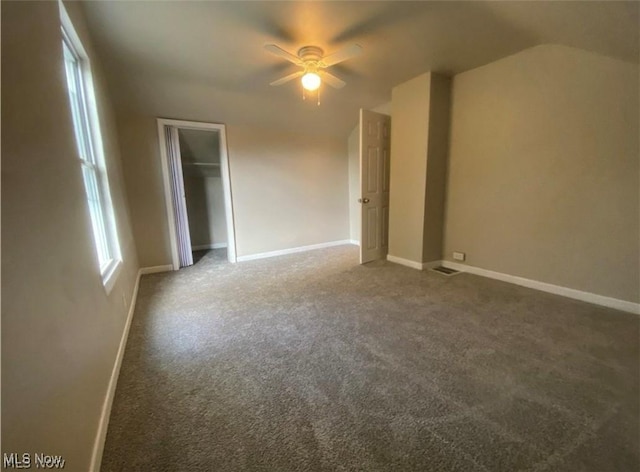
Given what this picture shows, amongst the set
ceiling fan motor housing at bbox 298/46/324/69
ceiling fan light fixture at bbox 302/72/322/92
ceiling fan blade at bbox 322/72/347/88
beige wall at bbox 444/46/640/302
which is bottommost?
beige wall at bbox 444/46/640/302

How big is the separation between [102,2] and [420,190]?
3362 mm

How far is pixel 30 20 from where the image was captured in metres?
1.03

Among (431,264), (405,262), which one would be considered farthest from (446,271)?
(405,262)

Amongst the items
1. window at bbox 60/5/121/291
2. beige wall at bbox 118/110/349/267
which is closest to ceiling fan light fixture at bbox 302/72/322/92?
window at bbox 60/5/121/291

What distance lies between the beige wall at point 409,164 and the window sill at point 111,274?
3.18 metres

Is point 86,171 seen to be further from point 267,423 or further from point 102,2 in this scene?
point 267,423

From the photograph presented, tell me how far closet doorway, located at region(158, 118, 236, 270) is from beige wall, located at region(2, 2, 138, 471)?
8.15 feet

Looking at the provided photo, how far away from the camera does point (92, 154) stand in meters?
2.14

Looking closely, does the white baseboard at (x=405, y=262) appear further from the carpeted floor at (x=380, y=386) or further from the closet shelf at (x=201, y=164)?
the closet shelf at (x=201, y=164)

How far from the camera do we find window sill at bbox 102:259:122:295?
1.73 meters

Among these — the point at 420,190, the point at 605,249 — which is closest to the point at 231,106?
the point at 420,190

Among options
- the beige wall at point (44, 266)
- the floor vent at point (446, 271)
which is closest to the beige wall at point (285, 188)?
the floor vent at point (446, 271)

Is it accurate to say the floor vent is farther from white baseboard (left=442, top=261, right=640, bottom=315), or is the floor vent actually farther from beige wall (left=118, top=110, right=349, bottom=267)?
beige wall (left=118, top=110, right=349, bottom=267)
